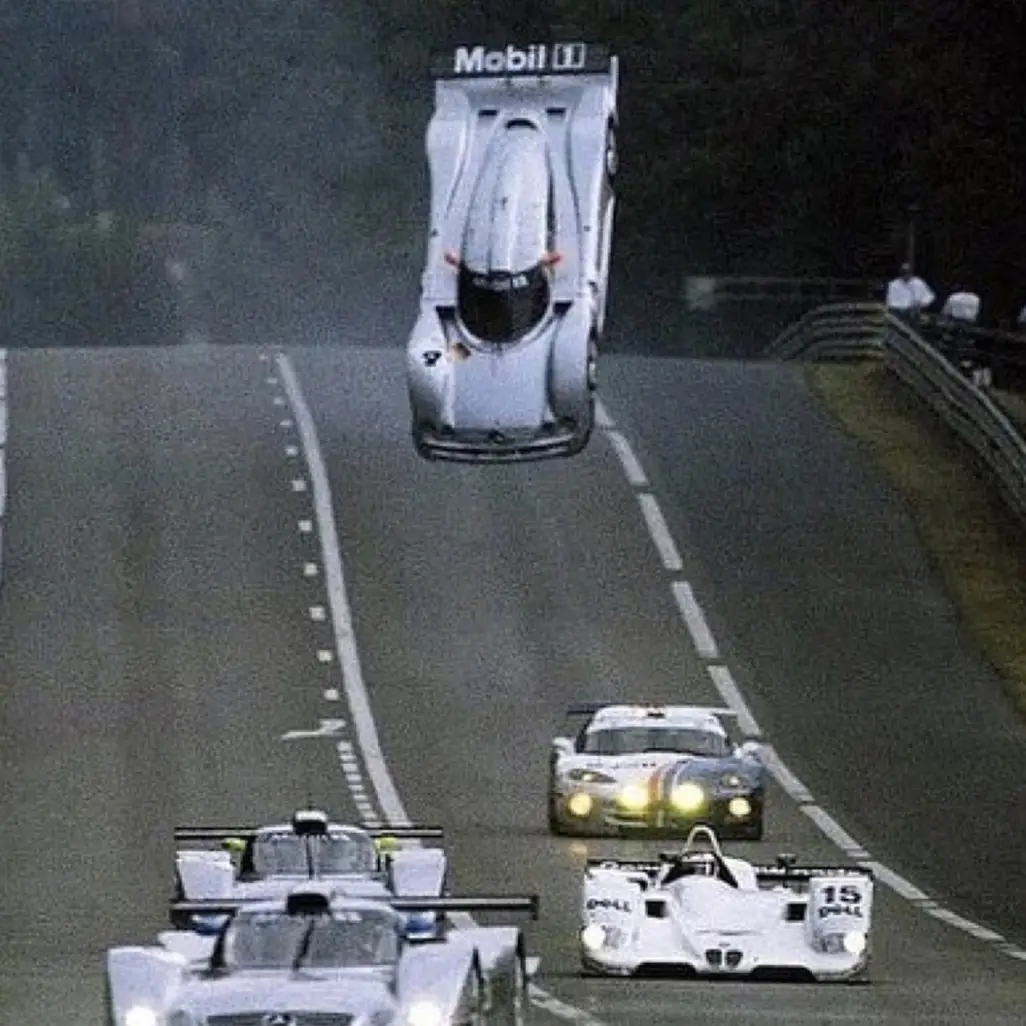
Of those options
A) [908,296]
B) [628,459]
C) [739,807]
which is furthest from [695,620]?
[908,296]

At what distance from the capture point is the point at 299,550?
50000 mm

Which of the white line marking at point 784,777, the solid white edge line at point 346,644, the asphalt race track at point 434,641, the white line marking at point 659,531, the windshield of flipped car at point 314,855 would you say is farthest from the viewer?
the white line marking at point 659,531

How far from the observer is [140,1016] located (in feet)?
62.7

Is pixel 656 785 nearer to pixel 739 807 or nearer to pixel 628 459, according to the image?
pixel 739 807

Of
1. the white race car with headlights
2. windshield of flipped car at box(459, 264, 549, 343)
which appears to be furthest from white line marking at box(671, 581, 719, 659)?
the white race car with headlights

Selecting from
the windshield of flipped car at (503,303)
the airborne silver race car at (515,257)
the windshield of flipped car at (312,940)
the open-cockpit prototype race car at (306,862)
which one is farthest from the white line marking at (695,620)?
the windshield of flipped car at (312,940)

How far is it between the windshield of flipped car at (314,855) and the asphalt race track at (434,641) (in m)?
1.32

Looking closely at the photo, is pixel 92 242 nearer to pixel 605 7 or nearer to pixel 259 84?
pixel 259 84

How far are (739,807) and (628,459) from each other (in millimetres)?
20952

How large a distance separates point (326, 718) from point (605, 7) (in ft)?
179

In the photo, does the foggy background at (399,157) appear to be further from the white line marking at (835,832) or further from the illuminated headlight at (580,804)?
the illuminated headlight at (580,804)

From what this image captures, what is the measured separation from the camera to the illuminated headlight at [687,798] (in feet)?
114

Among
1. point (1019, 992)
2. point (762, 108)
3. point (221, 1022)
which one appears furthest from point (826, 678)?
point (762, 108)

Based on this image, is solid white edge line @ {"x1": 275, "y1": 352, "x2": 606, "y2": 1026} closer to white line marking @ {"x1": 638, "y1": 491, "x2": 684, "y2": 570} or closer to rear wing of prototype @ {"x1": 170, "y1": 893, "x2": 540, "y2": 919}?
rear wing of prototype @ {"x1": 170, "y1": 893, "x2": 540, "y2": 919}
